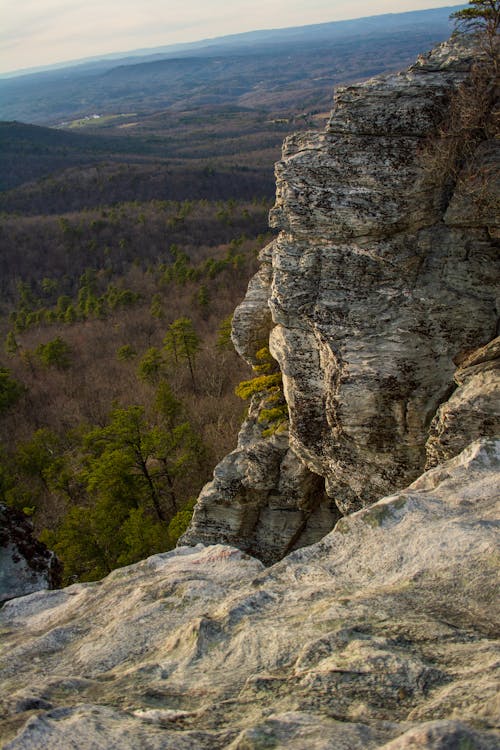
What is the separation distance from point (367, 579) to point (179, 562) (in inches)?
140

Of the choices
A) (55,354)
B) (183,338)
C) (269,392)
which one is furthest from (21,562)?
(55,354)

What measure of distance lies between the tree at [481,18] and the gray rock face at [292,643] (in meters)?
9.09

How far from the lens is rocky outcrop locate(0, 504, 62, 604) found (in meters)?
10.7

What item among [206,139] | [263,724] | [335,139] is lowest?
[263,724]

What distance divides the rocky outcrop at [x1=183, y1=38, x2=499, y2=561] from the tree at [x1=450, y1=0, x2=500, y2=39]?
50cm

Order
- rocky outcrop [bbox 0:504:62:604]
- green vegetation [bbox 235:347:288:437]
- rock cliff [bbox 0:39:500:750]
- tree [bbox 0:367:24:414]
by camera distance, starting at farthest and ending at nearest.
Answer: tree [bbox 0:367:24:414], green vegetation [bbox 235:347:288:437], rocky outcrop [bbox 0:504:62:604], rock cliff [bbox 0:39:500:750]

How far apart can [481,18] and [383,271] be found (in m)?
5.92

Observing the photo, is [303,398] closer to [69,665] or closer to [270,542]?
[270,542]

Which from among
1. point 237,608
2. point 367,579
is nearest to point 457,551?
point 367,579

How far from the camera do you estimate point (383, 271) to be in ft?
43.0

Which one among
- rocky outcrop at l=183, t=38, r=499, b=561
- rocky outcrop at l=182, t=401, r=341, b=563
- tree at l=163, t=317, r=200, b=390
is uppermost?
rocky outcrop at l=183, t=38, r=499, b=561

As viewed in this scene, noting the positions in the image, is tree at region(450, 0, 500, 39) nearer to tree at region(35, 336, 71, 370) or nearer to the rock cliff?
the rock cliff

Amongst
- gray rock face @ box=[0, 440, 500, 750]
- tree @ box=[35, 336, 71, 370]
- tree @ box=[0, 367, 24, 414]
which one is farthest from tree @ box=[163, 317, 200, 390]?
gray rock face @ box=[0, 440, 500, 750]

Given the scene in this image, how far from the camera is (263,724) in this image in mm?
Result: 5133
